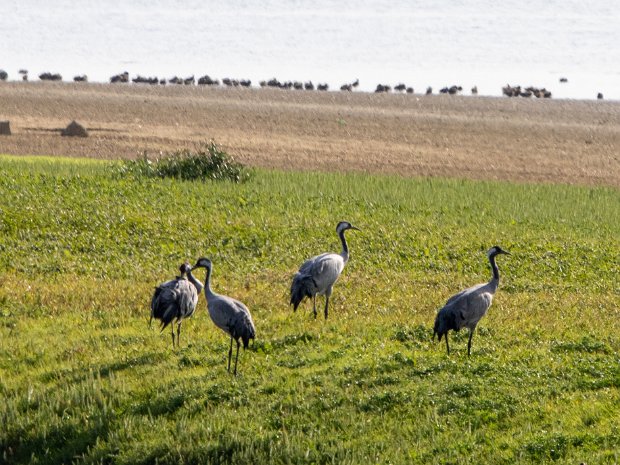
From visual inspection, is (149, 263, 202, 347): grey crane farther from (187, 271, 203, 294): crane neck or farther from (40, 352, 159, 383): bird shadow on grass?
(40, 352, 159, 383): bird shadow on grass

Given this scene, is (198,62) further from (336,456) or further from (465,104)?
(336,456)

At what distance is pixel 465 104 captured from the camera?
9681 cm

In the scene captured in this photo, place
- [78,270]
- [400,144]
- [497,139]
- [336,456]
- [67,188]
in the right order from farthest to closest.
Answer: [497,139] → [400,144] → [67,188] → [78,270] → [336,456]

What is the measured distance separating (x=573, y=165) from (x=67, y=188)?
34446 mm

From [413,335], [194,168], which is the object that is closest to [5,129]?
[194,168]

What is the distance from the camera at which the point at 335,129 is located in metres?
73.6

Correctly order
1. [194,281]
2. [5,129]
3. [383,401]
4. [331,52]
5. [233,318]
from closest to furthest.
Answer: [383,401]
[233,318]
[194,281]
[5,129]
[331,52]

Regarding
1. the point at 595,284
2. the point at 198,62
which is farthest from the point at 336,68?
the point at 595,284

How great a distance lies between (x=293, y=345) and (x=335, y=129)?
2149 inches

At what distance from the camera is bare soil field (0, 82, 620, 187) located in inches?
2255

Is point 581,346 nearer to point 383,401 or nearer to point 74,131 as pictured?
point 383,401

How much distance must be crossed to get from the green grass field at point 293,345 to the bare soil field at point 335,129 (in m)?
21.5

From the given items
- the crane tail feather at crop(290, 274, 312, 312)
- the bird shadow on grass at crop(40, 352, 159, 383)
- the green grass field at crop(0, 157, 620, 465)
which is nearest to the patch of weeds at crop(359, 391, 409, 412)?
the green grass field at crop(0, 157, 620, 465)

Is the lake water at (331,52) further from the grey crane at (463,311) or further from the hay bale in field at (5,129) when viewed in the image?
the grey crane at (463,311)
